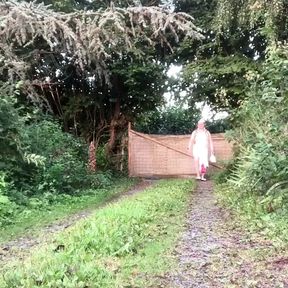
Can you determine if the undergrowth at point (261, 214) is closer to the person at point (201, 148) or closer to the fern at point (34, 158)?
the fern at point (34, 158)

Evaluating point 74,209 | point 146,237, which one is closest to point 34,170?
point 74,209

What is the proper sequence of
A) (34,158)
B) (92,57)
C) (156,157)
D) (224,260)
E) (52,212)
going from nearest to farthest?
(224,260), (52,212), (34,158), (92,57), (156,157)

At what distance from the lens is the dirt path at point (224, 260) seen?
443 cm

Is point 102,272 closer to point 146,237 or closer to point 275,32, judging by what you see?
point 146,237

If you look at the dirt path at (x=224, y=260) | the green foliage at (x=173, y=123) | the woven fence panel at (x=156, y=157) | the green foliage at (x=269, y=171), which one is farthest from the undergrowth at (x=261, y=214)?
the green foliage at (x=173, y=123)

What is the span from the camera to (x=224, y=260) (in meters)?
5.10

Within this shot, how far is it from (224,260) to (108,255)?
1.13 m

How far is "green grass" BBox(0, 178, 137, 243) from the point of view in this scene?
25.1ft

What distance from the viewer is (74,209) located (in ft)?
31.8

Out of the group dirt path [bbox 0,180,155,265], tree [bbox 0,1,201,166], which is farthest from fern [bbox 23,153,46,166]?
dirt path [bbox 0,180,155,265]

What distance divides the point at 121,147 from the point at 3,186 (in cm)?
968

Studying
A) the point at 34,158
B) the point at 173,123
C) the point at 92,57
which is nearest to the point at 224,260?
the point at 34,158

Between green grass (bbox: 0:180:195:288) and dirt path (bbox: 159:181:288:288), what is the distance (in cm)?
18

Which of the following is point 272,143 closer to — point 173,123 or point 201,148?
point 201,148
